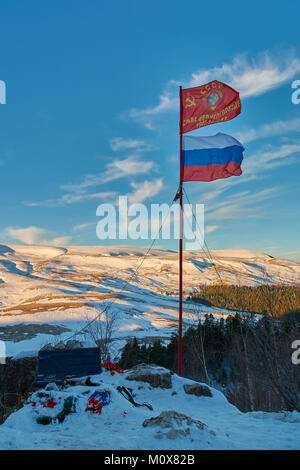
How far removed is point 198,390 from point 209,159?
9065 mm

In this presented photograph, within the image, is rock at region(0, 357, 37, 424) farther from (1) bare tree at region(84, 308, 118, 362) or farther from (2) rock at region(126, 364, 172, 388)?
(2) rock at region(126, 364, 172, 388)

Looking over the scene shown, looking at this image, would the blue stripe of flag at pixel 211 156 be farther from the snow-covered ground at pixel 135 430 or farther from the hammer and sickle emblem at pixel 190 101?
the snow-covered ground at pixel 135 430

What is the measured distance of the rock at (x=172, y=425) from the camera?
5209 millimetres

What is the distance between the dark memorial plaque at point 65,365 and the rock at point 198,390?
328 cm

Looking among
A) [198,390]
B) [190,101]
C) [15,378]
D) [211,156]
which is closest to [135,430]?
[198,390]

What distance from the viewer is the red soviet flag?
1249 cm

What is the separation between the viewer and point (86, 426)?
20.9 feet

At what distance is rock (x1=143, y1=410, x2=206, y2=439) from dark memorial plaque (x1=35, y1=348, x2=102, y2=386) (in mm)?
4843

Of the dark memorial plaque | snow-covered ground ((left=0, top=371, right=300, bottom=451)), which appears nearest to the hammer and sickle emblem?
the dark memorial plaque

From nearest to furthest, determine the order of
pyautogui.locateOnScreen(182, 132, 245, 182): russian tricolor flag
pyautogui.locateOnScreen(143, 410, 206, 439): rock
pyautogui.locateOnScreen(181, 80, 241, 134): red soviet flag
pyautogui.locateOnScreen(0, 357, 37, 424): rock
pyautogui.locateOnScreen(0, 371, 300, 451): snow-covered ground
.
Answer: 1. pyautogui.locateOnScreen(0, 371, 300, 451): snow-covered ground
2. pyautogui.locateOnScreen(143, 410, 206, 439): rock
3. pyautogui.locateOnScreen(181, 80, 241, 134): red soviet flag
4. pyautogui.locateOnScreen(182, 132, 245, 182): russian tricolor flag
5. pyautogui.locateOnScreen(0, 357, 37, 424): rock

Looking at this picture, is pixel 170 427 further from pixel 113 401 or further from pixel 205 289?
pixel 205 289

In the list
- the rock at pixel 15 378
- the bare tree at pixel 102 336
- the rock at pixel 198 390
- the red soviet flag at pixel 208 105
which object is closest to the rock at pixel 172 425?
the rock at pixel 198 390
